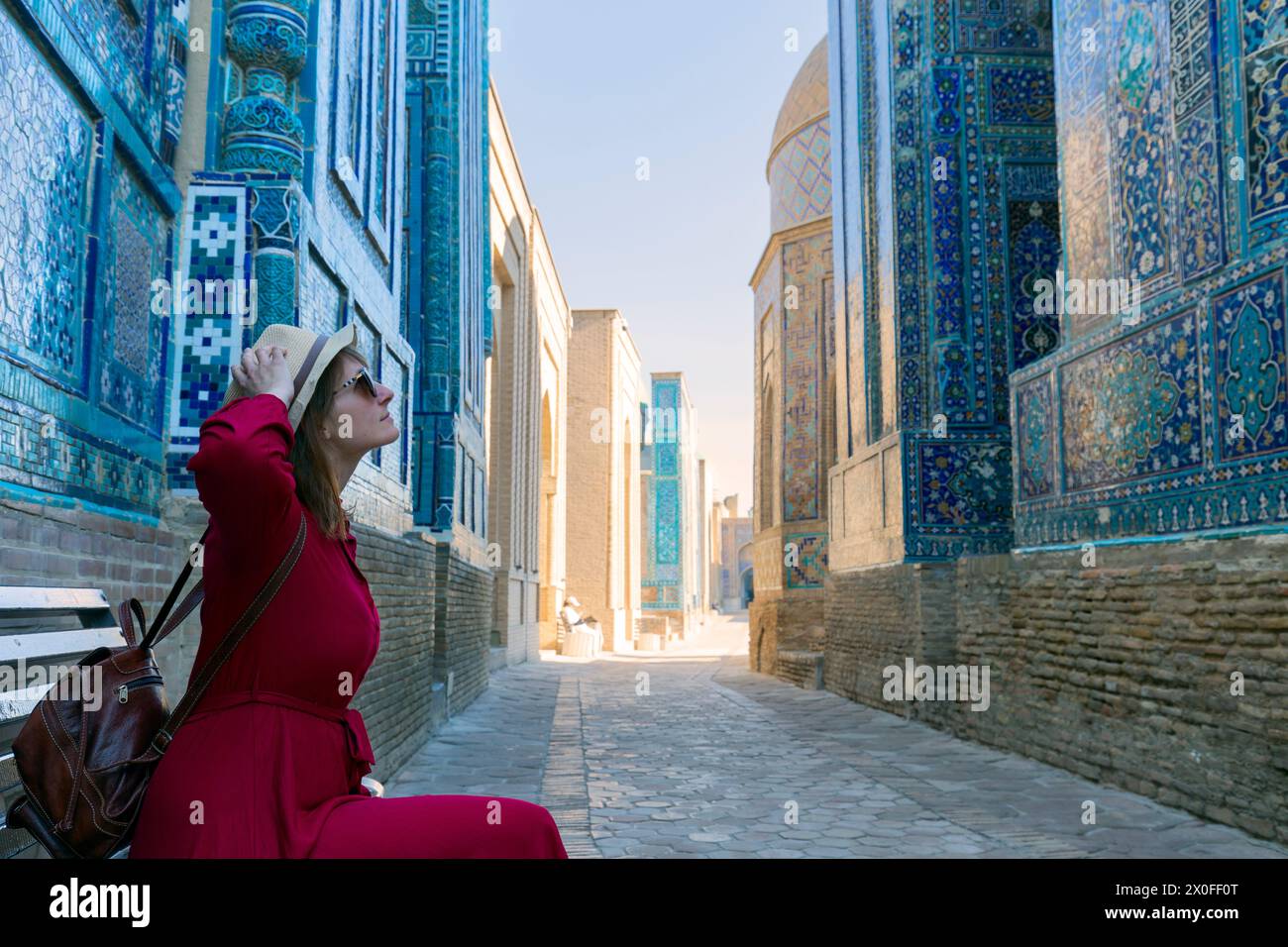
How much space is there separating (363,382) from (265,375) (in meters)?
0.19

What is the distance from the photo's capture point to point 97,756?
151 centimetres

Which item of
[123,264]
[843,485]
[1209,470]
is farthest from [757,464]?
[123,264]

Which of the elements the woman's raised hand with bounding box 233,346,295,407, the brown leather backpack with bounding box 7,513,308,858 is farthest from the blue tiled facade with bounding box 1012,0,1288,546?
the brown leather backpack with bounding box 7,513,308,858

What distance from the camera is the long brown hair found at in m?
1.71

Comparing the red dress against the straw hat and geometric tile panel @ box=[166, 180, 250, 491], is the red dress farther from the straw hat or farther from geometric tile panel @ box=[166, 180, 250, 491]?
geometric tile panel @ box=[166, 180, 250, 491]

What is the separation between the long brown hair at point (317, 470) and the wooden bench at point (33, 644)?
1.55 feet

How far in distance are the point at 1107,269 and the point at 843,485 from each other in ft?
19.1

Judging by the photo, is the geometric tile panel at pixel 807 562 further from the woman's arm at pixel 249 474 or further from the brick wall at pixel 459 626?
the woman's arm at pixel 249 474

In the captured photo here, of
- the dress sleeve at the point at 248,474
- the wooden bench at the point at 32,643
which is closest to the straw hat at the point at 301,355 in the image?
the dress sleeve at the point at 248,474

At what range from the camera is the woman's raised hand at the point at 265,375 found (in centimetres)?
163

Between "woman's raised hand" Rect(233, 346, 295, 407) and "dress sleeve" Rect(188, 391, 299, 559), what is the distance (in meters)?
0.07

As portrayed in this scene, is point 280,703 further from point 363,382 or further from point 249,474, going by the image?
point 363,382

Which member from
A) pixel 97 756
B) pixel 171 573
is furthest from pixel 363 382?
pixel 171 573

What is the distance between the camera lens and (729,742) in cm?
773
